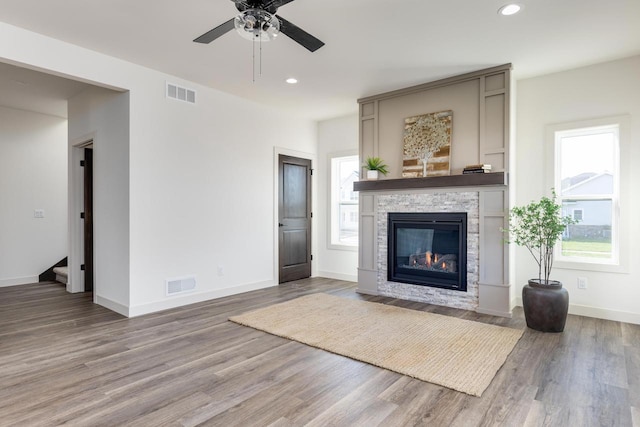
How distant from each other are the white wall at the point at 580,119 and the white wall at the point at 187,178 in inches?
140

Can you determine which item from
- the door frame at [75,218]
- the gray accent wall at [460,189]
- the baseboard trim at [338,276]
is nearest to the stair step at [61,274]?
the door frame at [75,218]

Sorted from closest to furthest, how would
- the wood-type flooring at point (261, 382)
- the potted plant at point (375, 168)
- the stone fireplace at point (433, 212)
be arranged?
the wood-type flooring at point (261, 382), the stone fireplace at point (433, 212), the potted plant at point (375, 168)

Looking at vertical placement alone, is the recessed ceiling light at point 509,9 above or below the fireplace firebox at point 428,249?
above

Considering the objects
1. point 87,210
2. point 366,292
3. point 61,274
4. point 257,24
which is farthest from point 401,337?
point 61,274

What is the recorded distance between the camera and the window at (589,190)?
13.1 ft

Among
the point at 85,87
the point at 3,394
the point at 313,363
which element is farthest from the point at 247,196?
the point at 3,394

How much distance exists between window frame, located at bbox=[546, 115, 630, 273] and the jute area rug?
4.49ft

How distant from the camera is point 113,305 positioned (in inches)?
167

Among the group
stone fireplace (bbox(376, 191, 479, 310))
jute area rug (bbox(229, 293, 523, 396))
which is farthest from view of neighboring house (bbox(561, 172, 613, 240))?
jute area rug (bbox(229, 293, 523, 396))

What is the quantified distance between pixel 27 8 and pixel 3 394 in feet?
9.64

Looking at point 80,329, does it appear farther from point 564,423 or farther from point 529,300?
point 529,300

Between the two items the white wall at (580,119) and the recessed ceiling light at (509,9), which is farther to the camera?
the white wall at (580,119)

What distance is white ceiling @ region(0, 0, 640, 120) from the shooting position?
2.90m

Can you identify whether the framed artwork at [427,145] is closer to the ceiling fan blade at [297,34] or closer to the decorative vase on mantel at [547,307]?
the decorative vase on mantel at [547,307]
